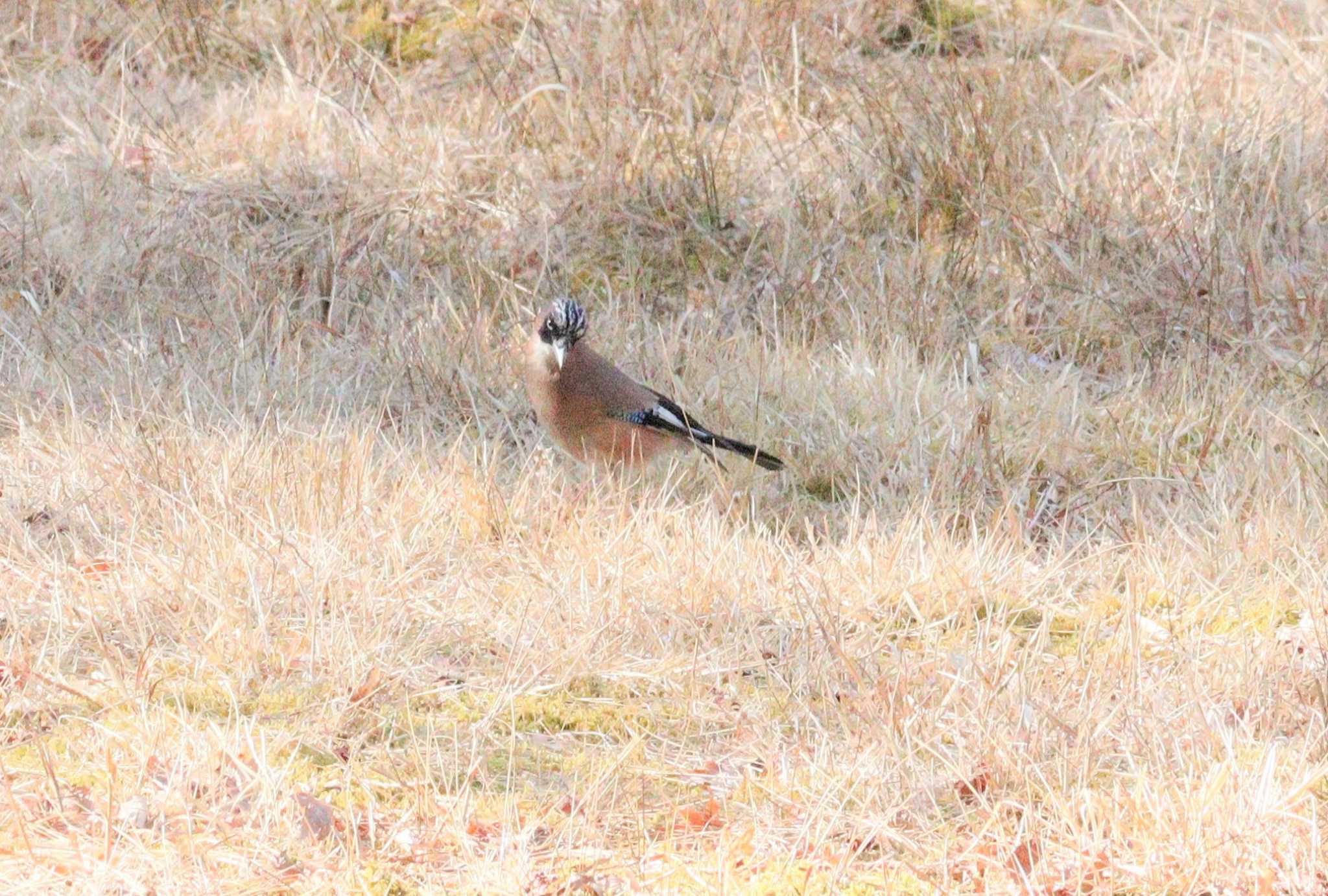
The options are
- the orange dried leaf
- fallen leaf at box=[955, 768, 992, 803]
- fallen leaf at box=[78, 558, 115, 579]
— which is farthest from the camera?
fallen leaf at box=[78, 558, 115, 579]

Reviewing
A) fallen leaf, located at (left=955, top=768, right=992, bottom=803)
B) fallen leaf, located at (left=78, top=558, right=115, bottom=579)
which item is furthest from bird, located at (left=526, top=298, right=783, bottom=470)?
fallen leaf, located at (left=955, top=768, right=992, bottom=803)

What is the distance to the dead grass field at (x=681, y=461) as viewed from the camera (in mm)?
3082

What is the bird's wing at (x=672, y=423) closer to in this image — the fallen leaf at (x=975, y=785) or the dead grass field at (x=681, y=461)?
the dead grass field at (x=681, y=461)

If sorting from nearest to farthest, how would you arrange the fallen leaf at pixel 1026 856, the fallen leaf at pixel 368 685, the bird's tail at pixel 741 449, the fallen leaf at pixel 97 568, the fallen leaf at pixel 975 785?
the fallen leaf at pixel 1026 856 → the fallen leaf at pixel 975 785 → the fallen leaf at pixel 368 685 → the fallen leaf at pixel 97 568 → the bird's tail at pixel 741 449

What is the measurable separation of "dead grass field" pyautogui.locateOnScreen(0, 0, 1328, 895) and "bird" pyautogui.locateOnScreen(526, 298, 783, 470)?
0.11 meters

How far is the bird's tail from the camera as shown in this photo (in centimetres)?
485

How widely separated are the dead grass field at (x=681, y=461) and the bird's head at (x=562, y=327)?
376 millimetres

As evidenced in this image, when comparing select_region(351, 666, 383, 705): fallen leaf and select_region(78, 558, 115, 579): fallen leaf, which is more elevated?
select_region(351, 666, 383, 705): fallen leaf

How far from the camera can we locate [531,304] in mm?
6191

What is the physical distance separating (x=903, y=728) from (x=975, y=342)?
2.73m

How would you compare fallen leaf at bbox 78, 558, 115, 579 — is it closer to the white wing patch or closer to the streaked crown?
the streaked crown

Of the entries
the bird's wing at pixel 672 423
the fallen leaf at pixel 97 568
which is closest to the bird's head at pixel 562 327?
the bird's wing at pixel 672 423

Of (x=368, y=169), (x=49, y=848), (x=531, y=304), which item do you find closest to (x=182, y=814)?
(x=49, y=848)

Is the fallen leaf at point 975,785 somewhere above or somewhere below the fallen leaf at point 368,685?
above
